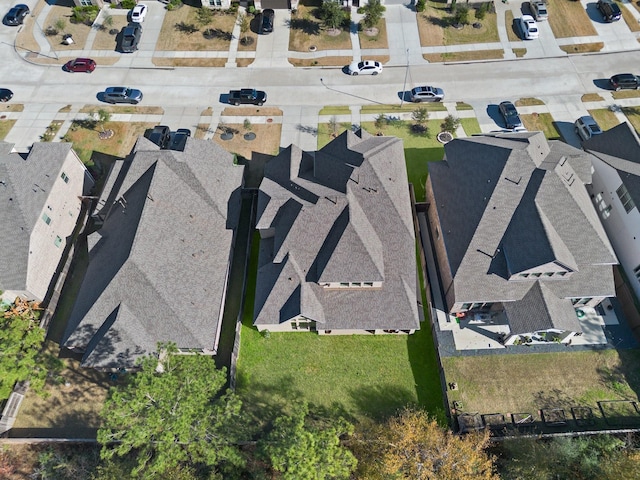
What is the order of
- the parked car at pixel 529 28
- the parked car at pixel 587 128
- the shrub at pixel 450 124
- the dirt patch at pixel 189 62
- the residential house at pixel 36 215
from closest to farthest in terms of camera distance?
the residential house at pixel 36 215, the parked car at pixel 587 128, the shrub at pixel 450 124, the dirt patch at pixel 189 62, the parked car at pixel 529 28

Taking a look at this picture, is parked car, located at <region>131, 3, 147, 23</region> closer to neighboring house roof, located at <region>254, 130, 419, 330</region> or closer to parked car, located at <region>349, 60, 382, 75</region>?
parked car, located at <region>349, 60, 382, 75</region>

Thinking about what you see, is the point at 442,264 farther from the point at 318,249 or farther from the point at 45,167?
the point at 45,167

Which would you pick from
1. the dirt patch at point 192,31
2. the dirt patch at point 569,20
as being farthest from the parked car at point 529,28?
the dirt patch at point 192,31

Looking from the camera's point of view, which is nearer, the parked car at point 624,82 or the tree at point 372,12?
the parked car at point 624,82

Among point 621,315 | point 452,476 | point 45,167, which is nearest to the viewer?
point 452,476

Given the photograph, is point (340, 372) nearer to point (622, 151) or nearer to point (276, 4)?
point (622, 151)

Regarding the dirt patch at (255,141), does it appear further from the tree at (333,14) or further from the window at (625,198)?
the window at (625,198)

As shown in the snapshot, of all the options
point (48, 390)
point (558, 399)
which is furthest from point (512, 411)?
point (48, 390)
